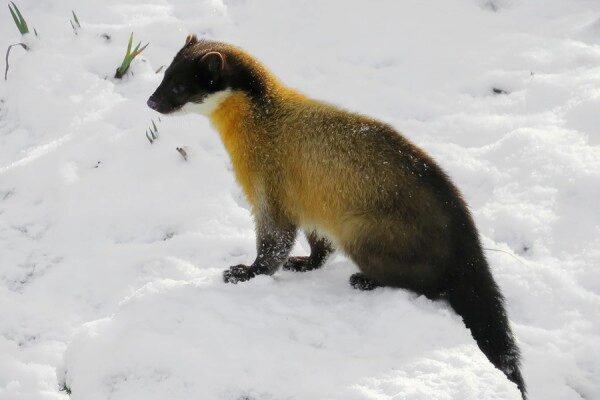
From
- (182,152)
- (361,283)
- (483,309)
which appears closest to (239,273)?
(361,283)

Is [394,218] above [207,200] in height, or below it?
above

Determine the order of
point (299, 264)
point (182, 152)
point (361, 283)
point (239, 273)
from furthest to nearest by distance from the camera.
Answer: point (182, 152)
point (299, 264)
point (239, 273)
point (361, 283)

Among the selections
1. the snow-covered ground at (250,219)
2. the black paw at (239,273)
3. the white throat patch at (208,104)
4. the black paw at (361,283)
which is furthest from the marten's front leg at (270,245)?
the white throat patch at (208,104)

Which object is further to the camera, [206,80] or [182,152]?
[182,152]

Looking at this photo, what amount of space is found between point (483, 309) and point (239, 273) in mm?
1410

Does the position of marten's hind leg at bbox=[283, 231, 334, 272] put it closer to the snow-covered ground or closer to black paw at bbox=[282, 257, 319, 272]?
black paw at bbox=[282, 257, 319, 272]

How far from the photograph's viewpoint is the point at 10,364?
13.6 ft

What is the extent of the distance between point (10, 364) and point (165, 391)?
1543mm

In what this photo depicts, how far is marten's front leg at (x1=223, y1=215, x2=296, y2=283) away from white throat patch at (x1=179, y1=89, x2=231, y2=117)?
753 millimetres

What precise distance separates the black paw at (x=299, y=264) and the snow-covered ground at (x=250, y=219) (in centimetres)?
18

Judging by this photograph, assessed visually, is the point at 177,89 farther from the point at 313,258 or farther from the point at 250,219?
the point at 313,258

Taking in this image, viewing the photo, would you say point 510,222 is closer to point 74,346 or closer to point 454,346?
point 454,346

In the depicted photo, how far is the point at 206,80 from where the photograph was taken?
14.8 ft

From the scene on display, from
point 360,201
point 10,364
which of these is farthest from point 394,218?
point 10,364
